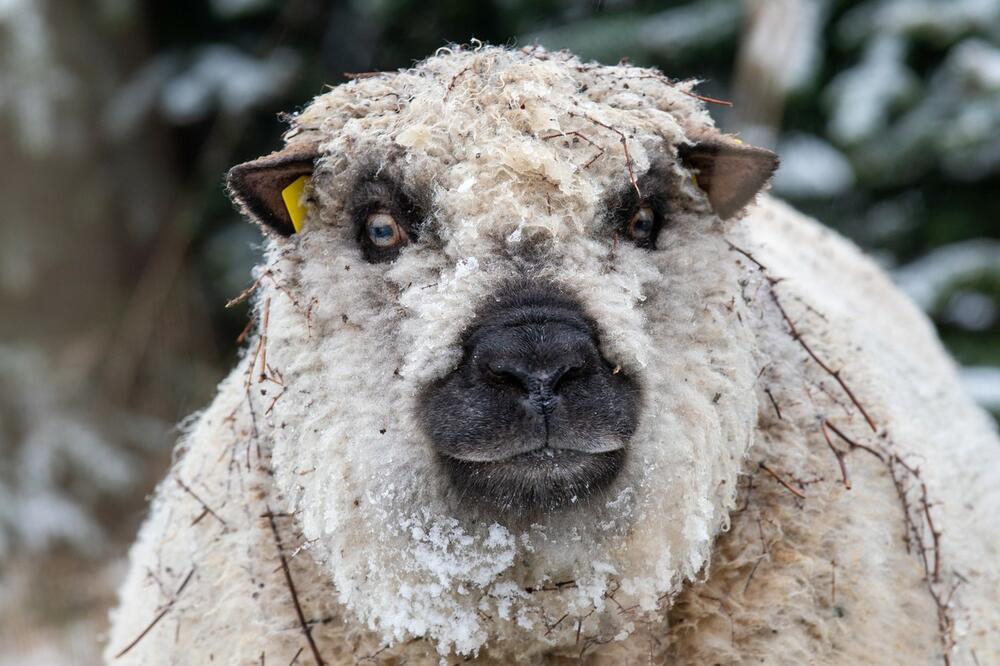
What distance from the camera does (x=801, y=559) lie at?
2.38m

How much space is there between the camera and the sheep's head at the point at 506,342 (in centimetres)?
205

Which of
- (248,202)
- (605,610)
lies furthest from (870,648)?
(248,202)

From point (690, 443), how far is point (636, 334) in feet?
0.94

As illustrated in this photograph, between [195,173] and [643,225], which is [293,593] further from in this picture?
[195,173]

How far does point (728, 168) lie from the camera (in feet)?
7.83

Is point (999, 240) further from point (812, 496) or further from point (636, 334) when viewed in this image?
point (636, 334)

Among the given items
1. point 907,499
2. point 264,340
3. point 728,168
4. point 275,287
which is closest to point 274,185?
point 275,287

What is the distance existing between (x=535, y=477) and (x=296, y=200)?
86 cm

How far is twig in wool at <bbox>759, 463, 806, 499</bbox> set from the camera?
7.94 ft

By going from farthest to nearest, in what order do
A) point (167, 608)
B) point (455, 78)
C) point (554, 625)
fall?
point (167, 608) < point (455, 78) < point (554, 625)

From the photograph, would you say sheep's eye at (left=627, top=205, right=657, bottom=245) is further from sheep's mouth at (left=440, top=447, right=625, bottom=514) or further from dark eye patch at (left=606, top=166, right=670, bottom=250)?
sheep's mouth at (left=440, top=447, right=625, bottom=514)

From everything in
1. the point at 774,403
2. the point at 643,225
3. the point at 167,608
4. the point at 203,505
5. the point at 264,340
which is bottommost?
the point at 167,608

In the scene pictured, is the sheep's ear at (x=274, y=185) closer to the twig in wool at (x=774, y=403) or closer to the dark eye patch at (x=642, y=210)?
the dark eye patch at (x=642, y=210)

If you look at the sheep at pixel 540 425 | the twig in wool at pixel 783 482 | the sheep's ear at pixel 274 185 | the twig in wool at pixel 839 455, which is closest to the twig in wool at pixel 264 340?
the sheep at pixel 540 425
